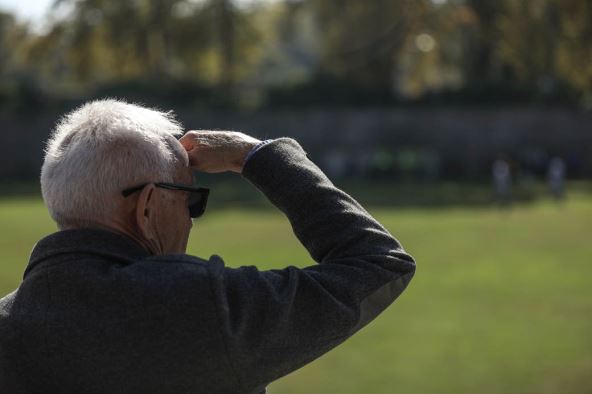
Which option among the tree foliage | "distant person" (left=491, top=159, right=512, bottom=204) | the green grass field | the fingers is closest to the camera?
the fingers

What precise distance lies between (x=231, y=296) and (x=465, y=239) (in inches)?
664

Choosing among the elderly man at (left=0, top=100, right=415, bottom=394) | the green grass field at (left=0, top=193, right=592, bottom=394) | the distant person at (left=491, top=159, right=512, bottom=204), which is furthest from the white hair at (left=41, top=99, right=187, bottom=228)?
the distant person at (left=491, top=159, right=512, bottom=204)

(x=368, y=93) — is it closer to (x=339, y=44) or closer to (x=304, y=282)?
(x=339, y=44)

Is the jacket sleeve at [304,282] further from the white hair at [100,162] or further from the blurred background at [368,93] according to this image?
the blurred background at [368,93]

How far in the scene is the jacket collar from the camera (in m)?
1.88

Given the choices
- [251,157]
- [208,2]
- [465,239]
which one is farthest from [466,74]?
[251,157]

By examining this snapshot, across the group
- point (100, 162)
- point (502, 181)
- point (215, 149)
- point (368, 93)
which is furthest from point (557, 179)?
point (100, 162)

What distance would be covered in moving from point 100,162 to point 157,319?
1.17 feet

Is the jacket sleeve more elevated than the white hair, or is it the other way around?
the white hair

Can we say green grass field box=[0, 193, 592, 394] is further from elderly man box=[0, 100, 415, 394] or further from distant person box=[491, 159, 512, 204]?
elderly man box=[0, 100, 415, 394]

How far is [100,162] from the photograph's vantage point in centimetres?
191

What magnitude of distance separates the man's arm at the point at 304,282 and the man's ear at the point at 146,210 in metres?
0.18

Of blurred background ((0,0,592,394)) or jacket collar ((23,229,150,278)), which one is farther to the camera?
blurred background ((0,0,592,394))

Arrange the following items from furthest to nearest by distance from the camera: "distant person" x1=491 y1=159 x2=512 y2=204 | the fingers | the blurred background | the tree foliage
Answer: the tree foliage → the blurred background → "distant person" x1=491 y1=159 x2=512 y2=204 → the fingers
